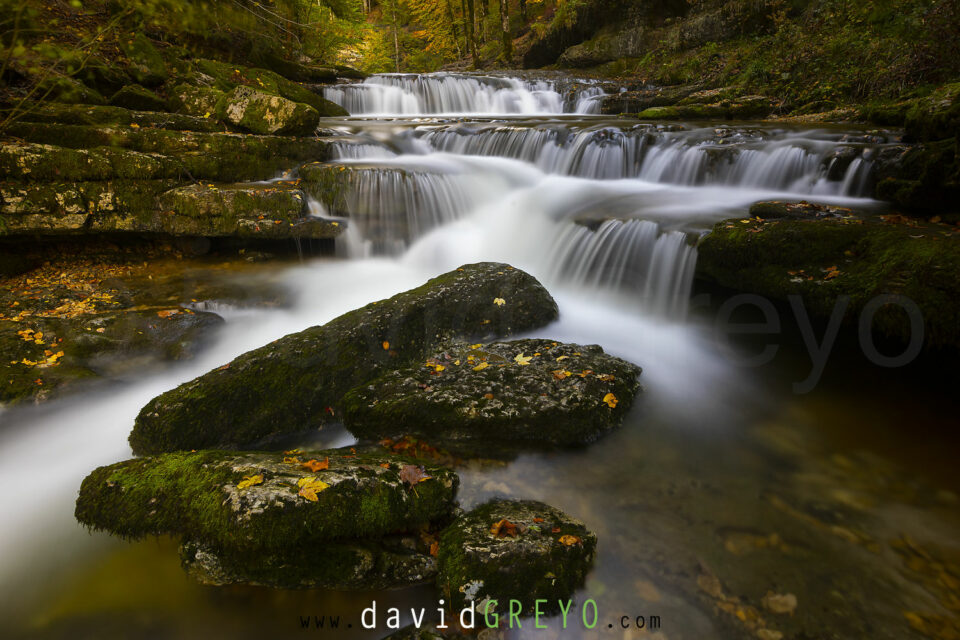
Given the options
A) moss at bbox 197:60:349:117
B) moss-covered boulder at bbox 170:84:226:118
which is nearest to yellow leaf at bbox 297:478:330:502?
moss-covered boulder at bbox 170:84:226:118

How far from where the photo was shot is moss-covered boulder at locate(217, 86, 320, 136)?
25.1 ft

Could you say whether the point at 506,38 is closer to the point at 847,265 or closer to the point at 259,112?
the point at 259,112

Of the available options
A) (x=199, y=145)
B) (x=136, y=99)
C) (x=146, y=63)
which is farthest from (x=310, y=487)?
(x=146, y=63)

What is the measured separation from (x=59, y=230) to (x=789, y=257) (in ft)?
29.0

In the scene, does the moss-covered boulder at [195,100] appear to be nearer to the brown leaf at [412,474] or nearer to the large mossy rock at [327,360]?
the large mossy rock at [327,360]

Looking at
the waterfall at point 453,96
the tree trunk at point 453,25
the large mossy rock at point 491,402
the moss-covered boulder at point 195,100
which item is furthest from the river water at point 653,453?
the tree trunk at point 453,25

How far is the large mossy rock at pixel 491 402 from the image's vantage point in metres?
3.40

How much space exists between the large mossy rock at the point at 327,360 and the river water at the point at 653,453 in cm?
42

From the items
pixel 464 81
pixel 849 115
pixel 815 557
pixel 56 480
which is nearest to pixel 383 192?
pixel 56 480

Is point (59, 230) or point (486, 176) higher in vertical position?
point (486, 176)

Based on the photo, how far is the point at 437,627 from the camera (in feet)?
7.25

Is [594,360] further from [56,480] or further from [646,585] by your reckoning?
[56,480]

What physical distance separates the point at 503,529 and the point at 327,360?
2.24m

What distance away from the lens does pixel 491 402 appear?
Answer: 3.44m
